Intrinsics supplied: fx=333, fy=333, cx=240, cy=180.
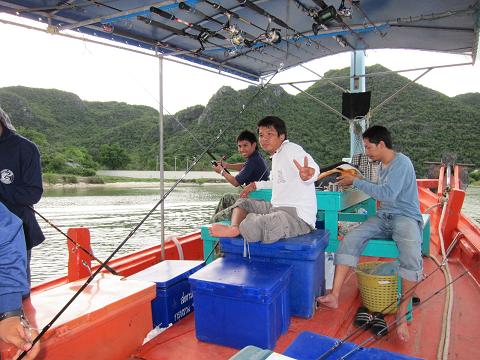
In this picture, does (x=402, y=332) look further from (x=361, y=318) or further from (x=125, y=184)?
(x=125, y=184)

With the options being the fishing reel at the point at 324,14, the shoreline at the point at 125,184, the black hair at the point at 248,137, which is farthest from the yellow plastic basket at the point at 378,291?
the shoreline at the point at 125,184

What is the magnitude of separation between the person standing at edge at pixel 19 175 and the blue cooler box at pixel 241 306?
3.67 ft

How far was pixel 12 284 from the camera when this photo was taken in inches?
42.6

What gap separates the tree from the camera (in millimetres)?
37812

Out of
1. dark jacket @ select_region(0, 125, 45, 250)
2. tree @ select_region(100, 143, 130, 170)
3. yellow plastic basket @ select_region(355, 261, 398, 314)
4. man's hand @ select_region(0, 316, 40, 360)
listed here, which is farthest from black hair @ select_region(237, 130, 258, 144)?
tree @ select_region(100, 143, 130, 170)

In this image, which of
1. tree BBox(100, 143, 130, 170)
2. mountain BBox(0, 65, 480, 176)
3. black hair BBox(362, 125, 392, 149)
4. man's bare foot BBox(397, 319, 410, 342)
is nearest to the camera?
man's bare foot BBox(397, 319, 410, 342)

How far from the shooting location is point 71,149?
3709 centimetres

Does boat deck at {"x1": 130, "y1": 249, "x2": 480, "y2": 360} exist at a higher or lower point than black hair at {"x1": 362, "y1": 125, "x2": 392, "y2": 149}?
lower

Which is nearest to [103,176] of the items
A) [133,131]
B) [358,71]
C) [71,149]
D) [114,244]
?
[71,149]

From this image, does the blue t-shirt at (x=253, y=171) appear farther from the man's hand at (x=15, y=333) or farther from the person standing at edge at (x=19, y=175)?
the man's hand at (x=15, y=333)

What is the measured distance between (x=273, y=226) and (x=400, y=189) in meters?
Answer: 1.05

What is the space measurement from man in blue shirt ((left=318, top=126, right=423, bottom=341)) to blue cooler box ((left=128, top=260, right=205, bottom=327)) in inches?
41.9

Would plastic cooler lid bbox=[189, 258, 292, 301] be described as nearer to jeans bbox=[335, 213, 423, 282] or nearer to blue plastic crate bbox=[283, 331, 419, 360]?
blue plastic crate bbox=[283, 331, 419, 360]

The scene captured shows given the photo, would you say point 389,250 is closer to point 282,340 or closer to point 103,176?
point 282,340
